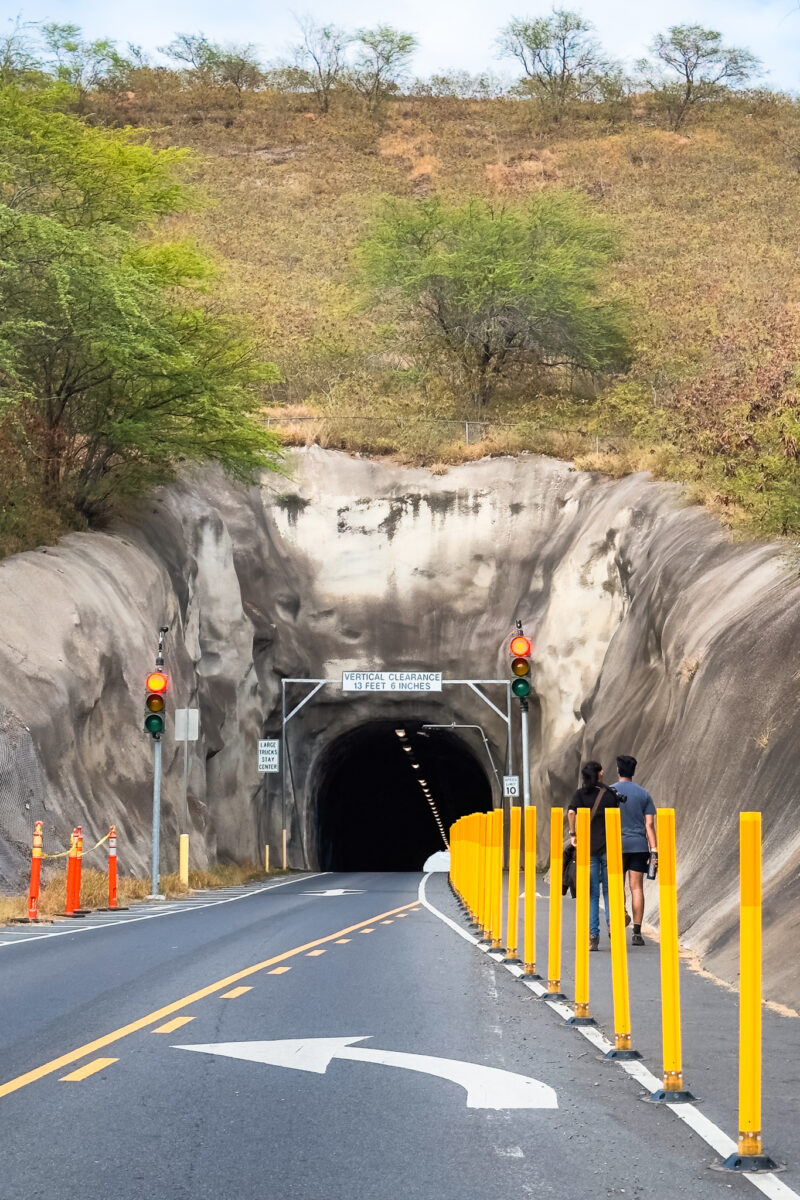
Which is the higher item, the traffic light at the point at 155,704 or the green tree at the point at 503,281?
the green tree at the point at 503,281

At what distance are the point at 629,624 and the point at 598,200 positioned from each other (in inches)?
2280

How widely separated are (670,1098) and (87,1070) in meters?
3.17

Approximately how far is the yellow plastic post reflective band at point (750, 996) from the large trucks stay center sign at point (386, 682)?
123 feet

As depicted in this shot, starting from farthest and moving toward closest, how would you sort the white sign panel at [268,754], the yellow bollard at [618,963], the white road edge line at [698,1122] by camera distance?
the white sign panel at [268,754]
the yellow bollard at [618,963]
the white road edge line at [698,1122]

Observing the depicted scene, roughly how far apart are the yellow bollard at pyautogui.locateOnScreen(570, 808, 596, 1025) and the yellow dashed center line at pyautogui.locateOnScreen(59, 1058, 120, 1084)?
305 cm

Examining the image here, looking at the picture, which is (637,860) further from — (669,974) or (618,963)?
(669,974)

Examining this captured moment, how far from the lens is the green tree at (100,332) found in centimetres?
3159

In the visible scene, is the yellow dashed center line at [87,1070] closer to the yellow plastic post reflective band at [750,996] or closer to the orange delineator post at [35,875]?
the yellow plastic post reflective band at [750,996]

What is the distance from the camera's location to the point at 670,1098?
23.6 ft

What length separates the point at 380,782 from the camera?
252ft

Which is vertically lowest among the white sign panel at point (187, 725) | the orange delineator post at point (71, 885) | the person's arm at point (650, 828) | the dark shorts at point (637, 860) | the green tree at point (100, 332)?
the orange delineator post at point (71, 885)

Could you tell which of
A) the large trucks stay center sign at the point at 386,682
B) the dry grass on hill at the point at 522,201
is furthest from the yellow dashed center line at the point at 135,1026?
the large trucks stay center sign at the point at 386,682

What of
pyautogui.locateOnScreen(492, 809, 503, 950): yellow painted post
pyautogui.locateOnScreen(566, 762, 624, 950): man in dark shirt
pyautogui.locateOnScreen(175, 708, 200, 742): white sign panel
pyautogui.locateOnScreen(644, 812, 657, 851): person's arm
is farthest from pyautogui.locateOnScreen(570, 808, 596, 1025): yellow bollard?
pyautogui.locateOnScreen(175, 708, 200, 742): white sign panel

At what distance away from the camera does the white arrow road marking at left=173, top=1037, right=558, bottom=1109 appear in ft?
24.1
